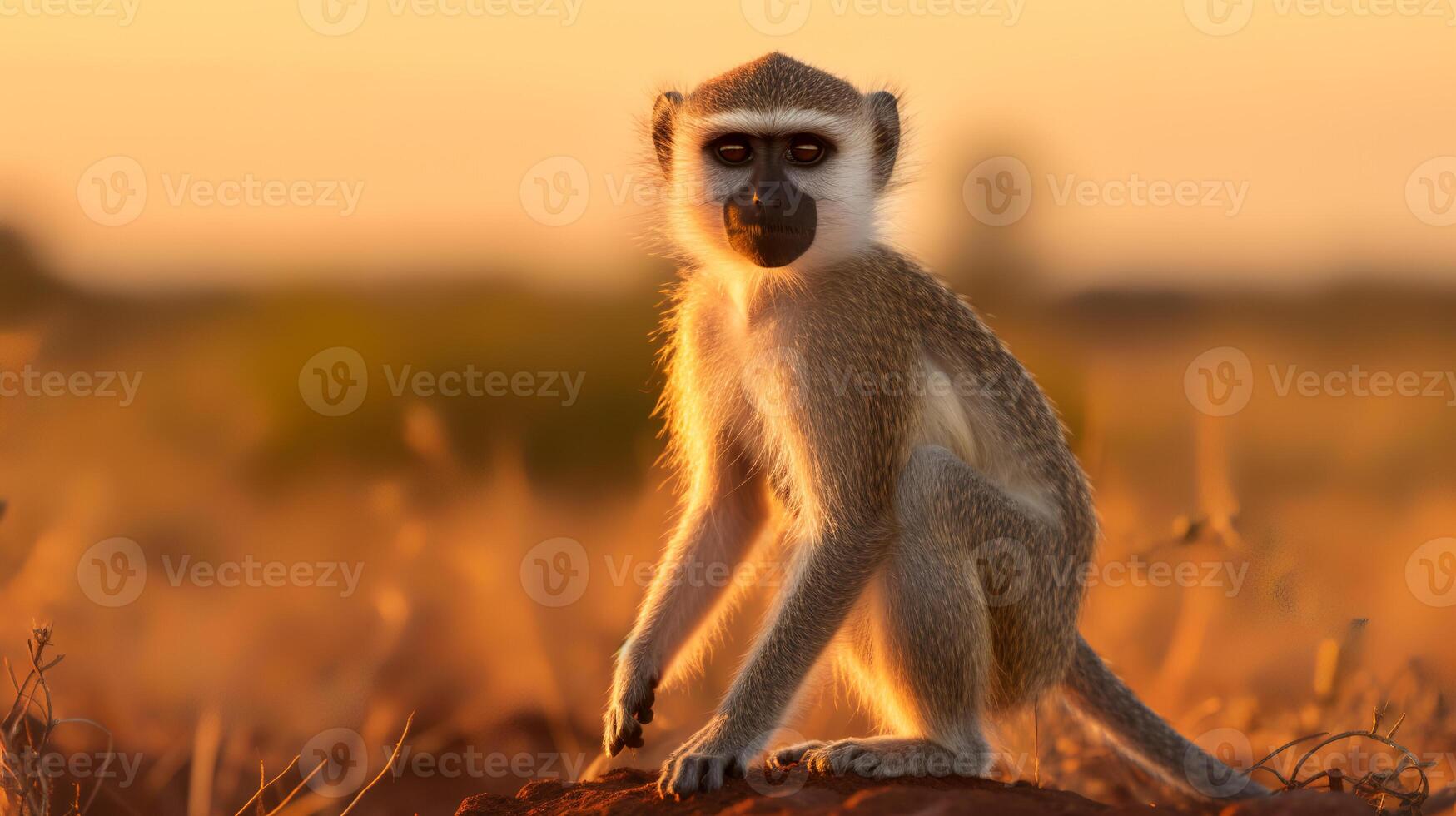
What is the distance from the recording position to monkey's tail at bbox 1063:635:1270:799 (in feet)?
16.8

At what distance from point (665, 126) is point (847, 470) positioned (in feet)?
5.81

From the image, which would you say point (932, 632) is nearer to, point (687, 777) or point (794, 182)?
point (687, 777)

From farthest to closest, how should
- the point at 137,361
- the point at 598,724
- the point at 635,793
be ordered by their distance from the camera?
1. the point at 137,361
2. the point at 598,724
3. the point at 635,793

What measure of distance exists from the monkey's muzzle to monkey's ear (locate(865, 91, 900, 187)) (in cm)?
75

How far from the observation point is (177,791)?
6.39 metres

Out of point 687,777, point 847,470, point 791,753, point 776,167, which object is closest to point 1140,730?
point 791,753

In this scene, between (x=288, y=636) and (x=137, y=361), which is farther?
(x=137, y=361)

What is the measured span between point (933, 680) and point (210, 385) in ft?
34.9

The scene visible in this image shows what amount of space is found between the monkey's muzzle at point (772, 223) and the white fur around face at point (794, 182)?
0.51 ft

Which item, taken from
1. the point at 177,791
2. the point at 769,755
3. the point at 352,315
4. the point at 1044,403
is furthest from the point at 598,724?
the point at 352,315

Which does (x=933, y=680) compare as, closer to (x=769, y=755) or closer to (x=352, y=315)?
(x=769, y=755)

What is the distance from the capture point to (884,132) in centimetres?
577

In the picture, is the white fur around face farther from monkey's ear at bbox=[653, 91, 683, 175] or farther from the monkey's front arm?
the monkey's front arm

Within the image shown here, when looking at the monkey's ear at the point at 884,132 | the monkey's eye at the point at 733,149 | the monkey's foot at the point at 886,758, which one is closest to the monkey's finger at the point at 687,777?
the monkey's foot at the point at 886,758
